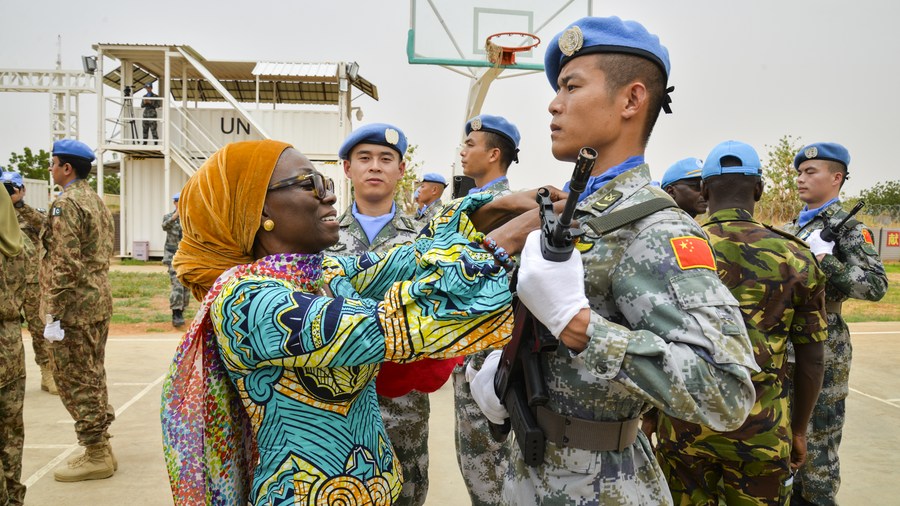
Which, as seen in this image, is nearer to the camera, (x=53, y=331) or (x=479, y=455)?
(x=479, y=455)

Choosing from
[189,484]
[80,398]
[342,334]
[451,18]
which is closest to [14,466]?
[80,398]

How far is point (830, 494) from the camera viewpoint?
11.9ft

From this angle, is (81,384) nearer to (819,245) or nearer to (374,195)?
A: (374,195)

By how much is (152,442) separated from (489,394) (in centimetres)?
418

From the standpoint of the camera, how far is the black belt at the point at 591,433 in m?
1.63

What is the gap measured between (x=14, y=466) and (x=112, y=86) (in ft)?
72.3

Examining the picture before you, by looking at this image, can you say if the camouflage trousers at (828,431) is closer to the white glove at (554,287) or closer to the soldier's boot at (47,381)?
the white glove at (554,287)

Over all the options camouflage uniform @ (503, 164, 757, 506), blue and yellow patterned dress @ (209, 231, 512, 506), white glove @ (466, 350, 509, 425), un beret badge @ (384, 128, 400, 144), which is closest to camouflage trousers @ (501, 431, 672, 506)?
camouflage uniform @ (503, 164, 757, 506)

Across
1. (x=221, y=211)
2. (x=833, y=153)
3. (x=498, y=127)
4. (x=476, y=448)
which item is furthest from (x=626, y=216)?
(x=833, y=153)

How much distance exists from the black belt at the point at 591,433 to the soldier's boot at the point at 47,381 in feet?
21.1

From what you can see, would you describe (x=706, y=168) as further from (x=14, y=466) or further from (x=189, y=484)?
(x=14, y=466)

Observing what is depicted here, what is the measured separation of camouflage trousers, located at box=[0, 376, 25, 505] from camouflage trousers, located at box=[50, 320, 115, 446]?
838mm

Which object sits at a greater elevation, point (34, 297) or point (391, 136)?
point (391, 136)

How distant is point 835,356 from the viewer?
397cm
